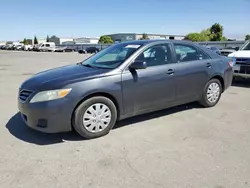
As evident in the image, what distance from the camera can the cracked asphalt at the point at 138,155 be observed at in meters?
2.59

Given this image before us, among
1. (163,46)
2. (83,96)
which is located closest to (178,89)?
(163,46)

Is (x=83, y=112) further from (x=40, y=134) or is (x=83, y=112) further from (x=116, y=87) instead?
(x=40, y=134)

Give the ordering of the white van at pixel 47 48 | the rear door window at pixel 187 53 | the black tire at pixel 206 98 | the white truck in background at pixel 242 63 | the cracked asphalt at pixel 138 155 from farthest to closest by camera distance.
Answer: the white van at pixel 47 48, the white truck in background at pixel 242 63, the black tire at pixel 206 98, the rear door window at pixel 187 53, the cracked asphalt at pixel 138 155

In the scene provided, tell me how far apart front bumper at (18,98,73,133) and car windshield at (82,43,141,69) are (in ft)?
3.53

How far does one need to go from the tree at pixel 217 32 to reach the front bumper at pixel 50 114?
2726 inches

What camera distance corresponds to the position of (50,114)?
3.32 metres

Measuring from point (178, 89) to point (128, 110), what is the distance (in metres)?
1.20

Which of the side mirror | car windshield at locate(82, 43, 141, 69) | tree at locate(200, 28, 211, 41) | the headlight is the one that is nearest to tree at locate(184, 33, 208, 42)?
tree at locate(200, 28, 211, 41)

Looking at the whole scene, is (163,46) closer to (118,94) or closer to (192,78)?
(192,78)

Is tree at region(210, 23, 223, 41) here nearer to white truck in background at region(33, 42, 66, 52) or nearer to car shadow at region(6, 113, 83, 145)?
white truck in background at region(33, 42, 66, 52)

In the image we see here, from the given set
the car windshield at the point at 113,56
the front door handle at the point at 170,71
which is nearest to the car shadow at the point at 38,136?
the car windshield at the point at 113,56

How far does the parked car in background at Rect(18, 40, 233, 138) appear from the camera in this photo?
3.38m

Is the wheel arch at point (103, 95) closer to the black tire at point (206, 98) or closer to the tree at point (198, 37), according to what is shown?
the black tire at point (206, 98)

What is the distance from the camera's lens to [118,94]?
3.75m
